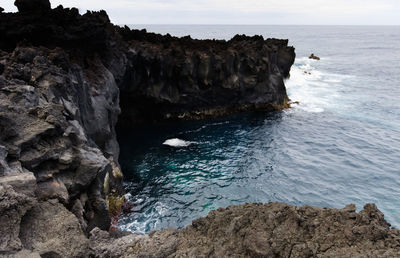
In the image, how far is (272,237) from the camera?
34.9 ft

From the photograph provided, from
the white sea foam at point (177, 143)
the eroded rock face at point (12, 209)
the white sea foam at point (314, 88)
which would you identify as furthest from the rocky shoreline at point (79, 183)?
the white sea foam at point (314, 88)

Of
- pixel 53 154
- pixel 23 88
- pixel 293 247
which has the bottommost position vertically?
pixel 293 247

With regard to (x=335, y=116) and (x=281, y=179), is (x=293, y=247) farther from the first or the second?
(x=335, y=116)

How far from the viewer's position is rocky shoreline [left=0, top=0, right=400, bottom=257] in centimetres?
1034

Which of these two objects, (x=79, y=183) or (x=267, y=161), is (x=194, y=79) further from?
(x=79, y=183)

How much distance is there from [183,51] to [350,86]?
55.7 meters

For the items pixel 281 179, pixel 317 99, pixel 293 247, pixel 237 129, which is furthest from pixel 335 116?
pixel 293 247

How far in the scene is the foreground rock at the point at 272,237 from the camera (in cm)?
993

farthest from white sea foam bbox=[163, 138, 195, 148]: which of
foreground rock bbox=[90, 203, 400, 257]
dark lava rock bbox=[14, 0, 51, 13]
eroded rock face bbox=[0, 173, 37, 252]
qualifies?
eroded rock face bbox=[0, 173, 37, 252]

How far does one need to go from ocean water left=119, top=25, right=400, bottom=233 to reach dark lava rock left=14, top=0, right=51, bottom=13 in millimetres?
20062

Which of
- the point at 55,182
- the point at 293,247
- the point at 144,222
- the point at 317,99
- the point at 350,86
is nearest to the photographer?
the point at 293,247

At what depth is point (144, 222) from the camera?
26703mm

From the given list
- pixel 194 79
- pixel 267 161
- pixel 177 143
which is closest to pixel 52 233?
pixel 267 161

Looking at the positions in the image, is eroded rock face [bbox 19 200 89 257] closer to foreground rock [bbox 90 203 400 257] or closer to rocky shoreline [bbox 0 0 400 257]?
rocky shoreline [bbox 0 0 400 257]
